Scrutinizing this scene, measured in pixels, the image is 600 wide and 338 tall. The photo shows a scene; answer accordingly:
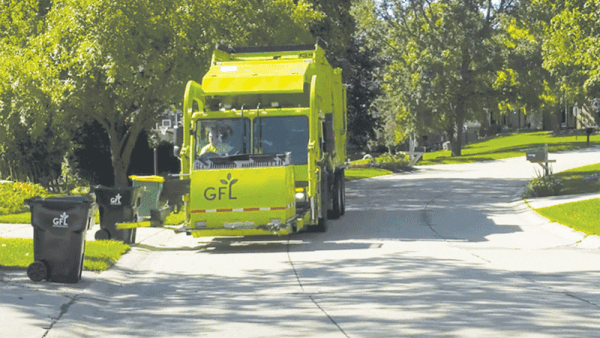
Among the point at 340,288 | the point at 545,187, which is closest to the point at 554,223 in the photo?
the point at 545,187

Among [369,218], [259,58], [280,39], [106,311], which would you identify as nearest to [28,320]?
[106,311]

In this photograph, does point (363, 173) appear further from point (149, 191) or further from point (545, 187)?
point (149, 191)

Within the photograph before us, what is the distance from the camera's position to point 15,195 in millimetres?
26438

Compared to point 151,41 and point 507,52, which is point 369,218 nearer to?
point 151,41

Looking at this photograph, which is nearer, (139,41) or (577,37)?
(139,41)

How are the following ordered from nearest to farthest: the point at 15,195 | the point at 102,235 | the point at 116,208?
A: the point at 116,208
the point at 102,235
the point at 15,195

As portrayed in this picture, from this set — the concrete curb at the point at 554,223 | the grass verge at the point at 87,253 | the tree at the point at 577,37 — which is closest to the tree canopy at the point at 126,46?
the grass verge at the point at 87,253

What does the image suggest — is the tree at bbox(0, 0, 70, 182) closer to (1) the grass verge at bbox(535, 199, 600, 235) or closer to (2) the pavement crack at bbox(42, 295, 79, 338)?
(1) the grass verge at bbox(535, 199, 600, 235)

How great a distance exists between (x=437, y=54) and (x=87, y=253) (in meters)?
47.4

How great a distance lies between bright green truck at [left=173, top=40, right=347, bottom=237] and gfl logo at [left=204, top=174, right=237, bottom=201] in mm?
18

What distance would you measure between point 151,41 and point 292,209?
9.53 meters

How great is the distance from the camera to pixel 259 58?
67.1 feet

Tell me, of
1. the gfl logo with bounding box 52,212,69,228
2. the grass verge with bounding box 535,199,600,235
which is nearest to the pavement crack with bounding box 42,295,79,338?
the gfl logo with bounding box 52,212,69,228

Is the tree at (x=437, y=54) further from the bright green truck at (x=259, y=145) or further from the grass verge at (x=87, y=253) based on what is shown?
the grass verge at (x=87, y=253)
